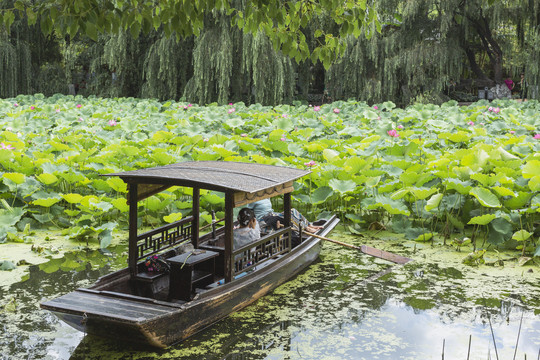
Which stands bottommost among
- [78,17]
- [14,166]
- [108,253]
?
[108,253]

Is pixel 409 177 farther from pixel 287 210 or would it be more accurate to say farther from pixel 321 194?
pixel 287 210

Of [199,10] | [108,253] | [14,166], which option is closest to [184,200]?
[108,253]

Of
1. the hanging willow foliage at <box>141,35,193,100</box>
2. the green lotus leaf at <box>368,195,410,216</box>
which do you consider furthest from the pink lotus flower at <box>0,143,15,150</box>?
the hanging willow foliage at <box>141,35,193,100</box>

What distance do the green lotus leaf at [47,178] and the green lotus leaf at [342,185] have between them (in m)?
2.41

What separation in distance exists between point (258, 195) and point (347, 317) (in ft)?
2.95

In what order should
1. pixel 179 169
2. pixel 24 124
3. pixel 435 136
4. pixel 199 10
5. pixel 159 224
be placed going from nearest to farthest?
1. pixel 199 10
2. pixel 179 169
3. pixel 159 224
4. pixel 435 136
5. pixel 24 124

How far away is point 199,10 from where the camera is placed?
11.5 ft

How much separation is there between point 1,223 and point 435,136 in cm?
520

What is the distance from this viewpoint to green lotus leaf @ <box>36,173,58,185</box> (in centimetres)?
537

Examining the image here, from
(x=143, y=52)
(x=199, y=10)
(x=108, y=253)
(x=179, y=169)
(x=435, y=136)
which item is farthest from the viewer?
(x=143, y=52)

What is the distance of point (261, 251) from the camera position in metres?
3.94

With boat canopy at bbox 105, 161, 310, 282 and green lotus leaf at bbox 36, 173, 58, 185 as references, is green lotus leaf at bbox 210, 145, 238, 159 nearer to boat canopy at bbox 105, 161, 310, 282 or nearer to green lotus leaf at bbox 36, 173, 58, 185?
green lotus leaf at bbox 36, 173, 58, 185

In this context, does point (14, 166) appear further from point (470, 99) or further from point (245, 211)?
point (470, 99)

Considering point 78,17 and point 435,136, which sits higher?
point 78,17
